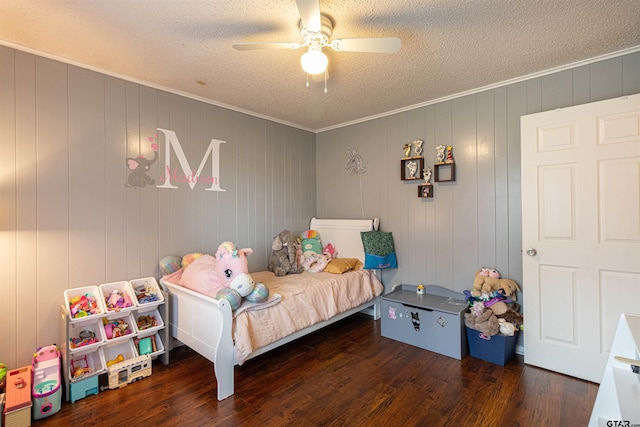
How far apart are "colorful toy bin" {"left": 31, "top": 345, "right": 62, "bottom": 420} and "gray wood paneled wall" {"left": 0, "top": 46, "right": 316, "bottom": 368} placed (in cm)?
18

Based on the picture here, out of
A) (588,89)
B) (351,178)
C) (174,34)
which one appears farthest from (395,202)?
(174,34)

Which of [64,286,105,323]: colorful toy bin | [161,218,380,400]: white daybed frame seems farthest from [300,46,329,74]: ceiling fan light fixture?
[64,286,105,323]: colorful toy bin

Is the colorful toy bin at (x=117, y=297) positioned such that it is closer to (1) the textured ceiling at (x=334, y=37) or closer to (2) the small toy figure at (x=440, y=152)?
(1) the textured ceiling at (x=334, y=37)

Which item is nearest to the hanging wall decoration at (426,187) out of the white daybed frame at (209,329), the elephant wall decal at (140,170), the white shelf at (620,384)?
the white daybed frame at (209,329)

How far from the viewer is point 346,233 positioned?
3797mm

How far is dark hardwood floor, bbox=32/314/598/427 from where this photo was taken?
1.87m

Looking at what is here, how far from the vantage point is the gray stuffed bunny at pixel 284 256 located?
3361 millimetres

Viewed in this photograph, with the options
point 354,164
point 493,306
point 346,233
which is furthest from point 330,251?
point 493,306

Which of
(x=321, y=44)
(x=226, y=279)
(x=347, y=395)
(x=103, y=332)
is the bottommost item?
(x=347, y=395)

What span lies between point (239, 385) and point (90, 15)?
262 cm

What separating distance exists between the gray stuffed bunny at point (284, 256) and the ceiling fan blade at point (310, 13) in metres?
2.26

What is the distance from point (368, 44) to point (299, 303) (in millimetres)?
2023

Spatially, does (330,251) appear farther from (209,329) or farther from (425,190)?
(209,329)

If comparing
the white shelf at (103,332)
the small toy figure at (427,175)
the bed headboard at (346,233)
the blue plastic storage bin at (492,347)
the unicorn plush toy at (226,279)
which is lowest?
the blue plastic storage bin at (492,347)
